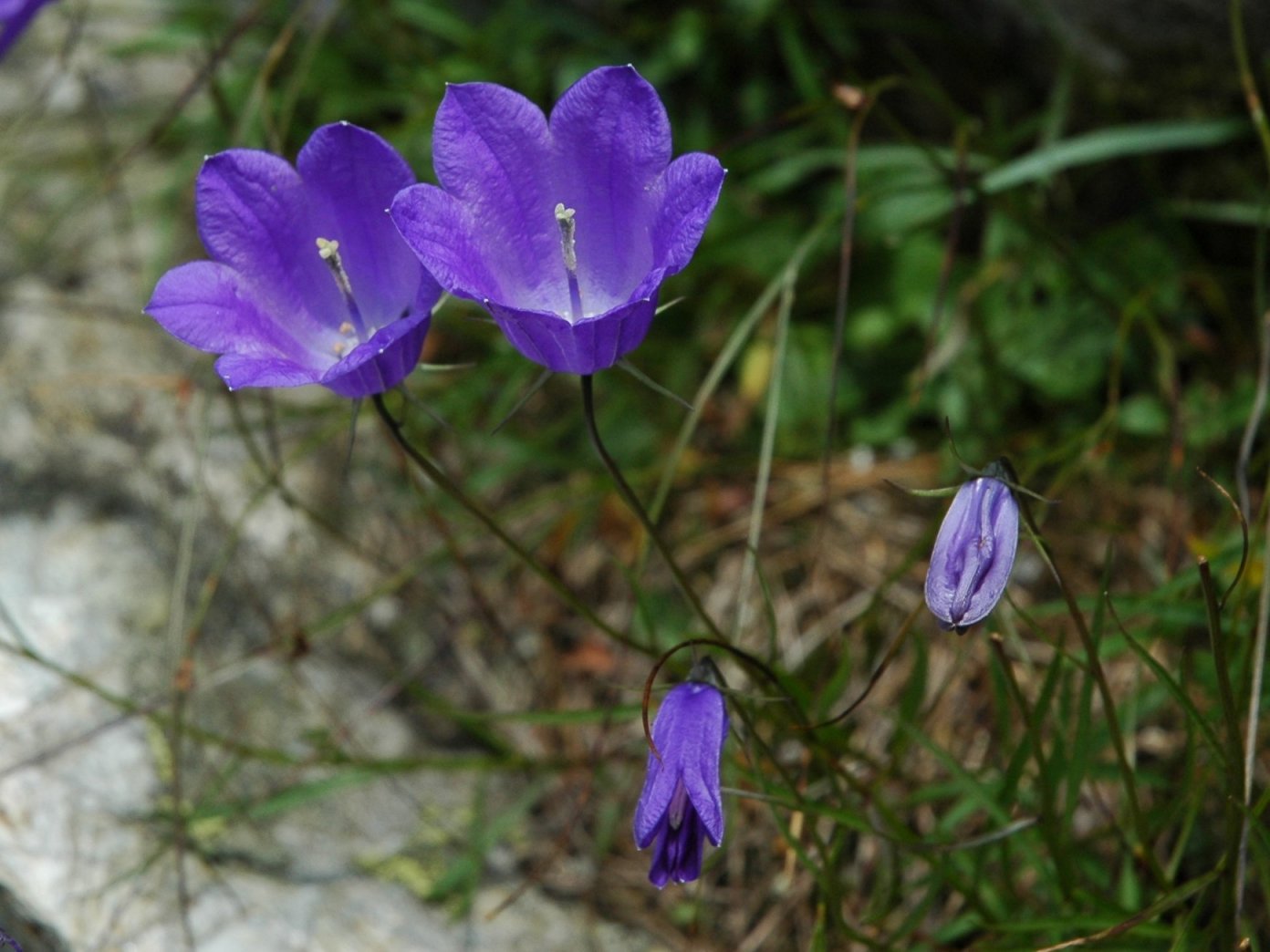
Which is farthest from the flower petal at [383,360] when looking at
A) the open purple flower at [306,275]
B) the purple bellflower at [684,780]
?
the purple bellflower at [684,780]

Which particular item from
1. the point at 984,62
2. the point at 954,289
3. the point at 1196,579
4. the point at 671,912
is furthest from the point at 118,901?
the point at 984,62

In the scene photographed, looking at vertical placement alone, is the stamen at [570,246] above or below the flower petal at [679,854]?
above

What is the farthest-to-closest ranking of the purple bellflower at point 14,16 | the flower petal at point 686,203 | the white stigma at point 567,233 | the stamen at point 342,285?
the purple bellflower at point 14,16 → the stamen at point 342,285 → the white stigma at point 567,233 → the flower petal at point 686,203

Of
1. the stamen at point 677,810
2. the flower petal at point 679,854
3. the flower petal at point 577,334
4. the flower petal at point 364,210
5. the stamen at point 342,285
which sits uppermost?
the flower petal at point 364,210

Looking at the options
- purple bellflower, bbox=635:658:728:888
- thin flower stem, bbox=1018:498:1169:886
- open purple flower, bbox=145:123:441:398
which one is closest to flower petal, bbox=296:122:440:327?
open purple flower, bbox=145:123:441:398

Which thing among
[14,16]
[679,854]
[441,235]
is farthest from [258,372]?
[14,16]

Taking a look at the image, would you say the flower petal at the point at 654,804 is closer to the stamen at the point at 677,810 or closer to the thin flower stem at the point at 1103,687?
the stamen at the point at 677,810

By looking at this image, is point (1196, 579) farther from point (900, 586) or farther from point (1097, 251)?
point (1097, 251)

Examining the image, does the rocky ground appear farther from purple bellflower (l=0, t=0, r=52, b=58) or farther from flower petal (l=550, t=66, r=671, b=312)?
flower petal (l=550, t=66, r=671, b=312)
